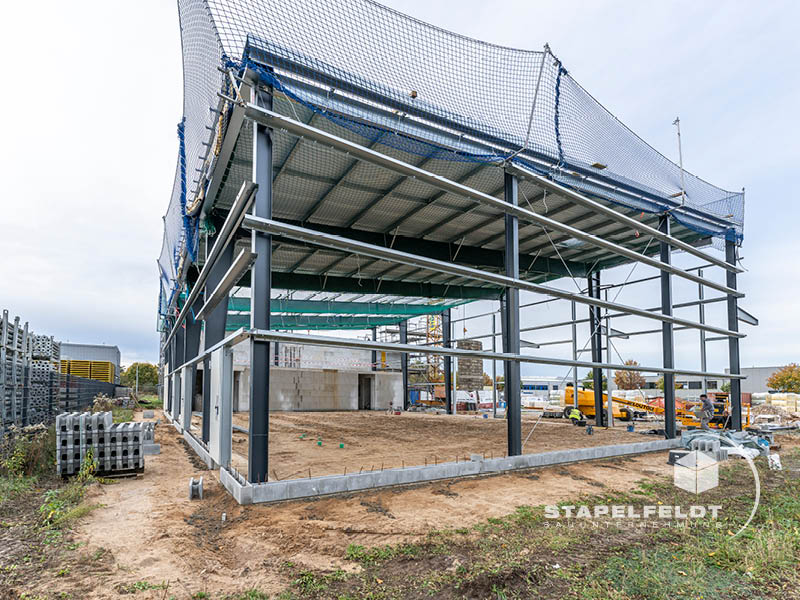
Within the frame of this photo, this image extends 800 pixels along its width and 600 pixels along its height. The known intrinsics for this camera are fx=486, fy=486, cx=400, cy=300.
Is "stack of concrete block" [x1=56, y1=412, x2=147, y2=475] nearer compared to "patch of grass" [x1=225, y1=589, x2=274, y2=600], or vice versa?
"patch of grass" [x1=225, y1=589, x2=274, y2=600]

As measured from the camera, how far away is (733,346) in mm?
17141

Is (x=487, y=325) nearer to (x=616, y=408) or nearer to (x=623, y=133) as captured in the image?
(x=616, y=408)

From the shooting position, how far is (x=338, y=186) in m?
12.4

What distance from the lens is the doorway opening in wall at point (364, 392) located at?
36375 millimetres

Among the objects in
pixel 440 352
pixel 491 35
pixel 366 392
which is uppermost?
pixel 491 35

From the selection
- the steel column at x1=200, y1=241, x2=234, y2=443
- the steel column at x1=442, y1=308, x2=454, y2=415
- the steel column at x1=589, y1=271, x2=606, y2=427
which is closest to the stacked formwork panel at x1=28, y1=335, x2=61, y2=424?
the steel column at x1=200, y1=241, x2=234, y2=443

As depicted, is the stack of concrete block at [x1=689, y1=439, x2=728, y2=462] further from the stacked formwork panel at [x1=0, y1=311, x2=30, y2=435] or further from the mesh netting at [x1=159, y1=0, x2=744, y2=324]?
the stacked formwork panel at [x1=0, y1=311, x2=30, y2=435]

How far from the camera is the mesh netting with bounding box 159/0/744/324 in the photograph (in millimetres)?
7512

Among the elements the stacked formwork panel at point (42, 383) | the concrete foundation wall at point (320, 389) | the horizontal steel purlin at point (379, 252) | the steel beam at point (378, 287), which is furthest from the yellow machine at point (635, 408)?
the stacked formwork panel at point (42, 383)

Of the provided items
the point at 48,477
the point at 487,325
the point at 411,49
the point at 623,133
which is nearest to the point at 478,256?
the point at 623,133

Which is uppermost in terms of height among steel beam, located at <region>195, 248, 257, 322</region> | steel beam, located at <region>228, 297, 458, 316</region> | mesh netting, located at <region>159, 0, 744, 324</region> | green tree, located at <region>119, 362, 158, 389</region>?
mesh netting, located at <region>159, 0, 744, 324</region>

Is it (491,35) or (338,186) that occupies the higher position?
(491,35)

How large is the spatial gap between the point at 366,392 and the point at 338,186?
2670 centimetres

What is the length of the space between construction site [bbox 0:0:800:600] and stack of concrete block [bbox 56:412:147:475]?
0.04 metres
